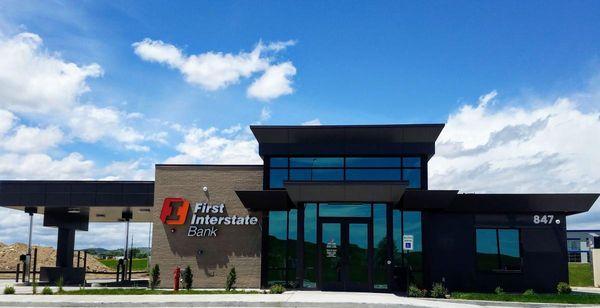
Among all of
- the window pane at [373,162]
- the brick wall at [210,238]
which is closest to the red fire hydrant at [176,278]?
the brick wall at [210,238]

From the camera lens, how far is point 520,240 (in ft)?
88.2

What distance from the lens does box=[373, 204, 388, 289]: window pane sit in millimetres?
26297

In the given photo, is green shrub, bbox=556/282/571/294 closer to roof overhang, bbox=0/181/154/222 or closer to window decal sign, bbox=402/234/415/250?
window decal sign, bbox=402/234/415/250

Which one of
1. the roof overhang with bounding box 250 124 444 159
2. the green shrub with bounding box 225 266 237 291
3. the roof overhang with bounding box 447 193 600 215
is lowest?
the green shrub with bounding box 225 266 237 291

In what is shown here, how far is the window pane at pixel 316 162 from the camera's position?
2827cm

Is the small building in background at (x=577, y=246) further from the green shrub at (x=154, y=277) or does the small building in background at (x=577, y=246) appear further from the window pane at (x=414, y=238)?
the green shrub at (x=154, y=277)

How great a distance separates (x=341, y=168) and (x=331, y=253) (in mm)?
3964

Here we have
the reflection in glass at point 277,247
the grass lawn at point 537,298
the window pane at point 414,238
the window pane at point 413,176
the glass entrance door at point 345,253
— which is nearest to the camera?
the grass lawn at point 537,298

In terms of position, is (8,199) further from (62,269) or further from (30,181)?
(62,269)

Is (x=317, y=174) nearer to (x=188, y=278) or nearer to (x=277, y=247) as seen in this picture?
(x=277, y=247)

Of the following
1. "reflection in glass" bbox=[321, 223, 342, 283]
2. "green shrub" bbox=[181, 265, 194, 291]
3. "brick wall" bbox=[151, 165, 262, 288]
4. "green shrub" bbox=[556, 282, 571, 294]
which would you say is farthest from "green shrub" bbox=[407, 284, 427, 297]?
"green shrub" bbox=[181, 265, 194, 291]

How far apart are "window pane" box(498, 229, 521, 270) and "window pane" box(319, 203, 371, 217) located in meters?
5.88

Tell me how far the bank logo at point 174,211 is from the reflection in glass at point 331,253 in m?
6.43

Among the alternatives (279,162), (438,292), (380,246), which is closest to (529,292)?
(438,292)
